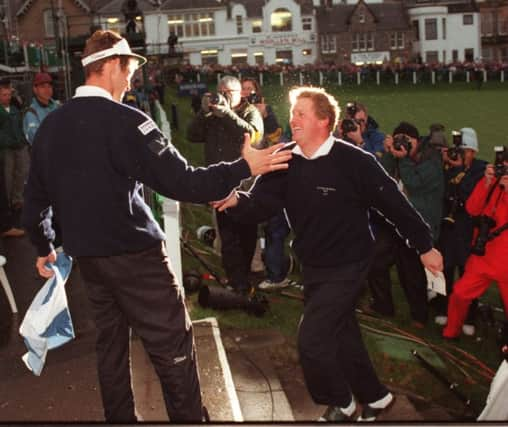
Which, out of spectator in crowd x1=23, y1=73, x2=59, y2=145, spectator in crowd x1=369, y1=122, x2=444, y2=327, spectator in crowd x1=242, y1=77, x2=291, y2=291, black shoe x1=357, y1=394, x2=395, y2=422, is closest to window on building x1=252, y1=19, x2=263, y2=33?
spectator in crowd x1=23, y1=73, x2=59, y2=145

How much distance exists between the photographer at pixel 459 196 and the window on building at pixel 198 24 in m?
12.7

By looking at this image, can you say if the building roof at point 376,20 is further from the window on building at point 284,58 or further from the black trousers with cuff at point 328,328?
the black trousers with cuff at point 328,328

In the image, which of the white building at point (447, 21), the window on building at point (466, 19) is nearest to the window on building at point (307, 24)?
the white building at point (447, 21)

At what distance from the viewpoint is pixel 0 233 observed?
25.2 ft

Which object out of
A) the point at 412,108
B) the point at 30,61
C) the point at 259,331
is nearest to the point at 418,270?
the point at 259,331

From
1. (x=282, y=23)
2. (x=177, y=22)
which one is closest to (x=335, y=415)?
(x=282, y=23)

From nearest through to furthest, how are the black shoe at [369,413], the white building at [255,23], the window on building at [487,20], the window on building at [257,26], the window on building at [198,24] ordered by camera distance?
the black shoe at [369,413]
the white building at [255,23]
the window on building at [487,20]
the window on building at [257,26]
the window on building at [198,24]

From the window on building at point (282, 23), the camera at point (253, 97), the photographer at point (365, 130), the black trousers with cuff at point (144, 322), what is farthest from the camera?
the window on building at point (282, 23)

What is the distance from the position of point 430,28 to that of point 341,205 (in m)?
13.5

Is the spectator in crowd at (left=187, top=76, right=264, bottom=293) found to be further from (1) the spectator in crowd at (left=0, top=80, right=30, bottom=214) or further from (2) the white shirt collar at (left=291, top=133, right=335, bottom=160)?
(1) the spectator in crowd at (left=0, top=80, right=30, bottom=214)

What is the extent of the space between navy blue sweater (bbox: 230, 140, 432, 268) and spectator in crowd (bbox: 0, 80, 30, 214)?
506 centimetres

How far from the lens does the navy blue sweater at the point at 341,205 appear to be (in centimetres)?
363

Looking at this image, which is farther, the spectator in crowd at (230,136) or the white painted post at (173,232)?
the spectator in crowd at (230,136)

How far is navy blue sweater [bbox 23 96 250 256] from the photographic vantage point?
308cm
